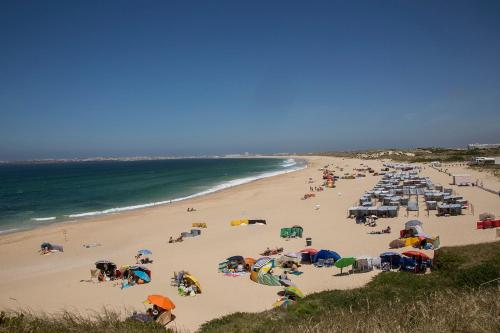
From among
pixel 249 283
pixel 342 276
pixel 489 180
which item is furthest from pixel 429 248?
pixel 489 180

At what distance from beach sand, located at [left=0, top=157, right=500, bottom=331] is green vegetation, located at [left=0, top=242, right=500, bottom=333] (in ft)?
8.87

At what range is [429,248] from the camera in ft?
54.4

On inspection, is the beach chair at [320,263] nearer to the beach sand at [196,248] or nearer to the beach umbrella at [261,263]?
the beach sand at [196,248]

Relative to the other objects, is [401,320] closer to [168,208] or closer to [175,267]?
[175,267]

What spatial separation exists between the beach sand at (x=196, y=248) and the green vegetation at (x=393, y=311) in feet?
8.87

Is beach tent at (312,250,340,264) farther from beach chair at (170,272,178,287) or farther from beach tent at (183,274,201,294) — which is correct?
beach chair at (170,272,178,287)

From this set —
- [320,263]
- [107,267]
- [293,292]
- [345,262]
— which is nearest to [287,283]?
[293,292]

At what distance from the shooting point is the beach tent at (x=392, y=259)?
14.3 meters

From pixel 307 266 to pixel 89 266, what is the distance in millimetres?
11370

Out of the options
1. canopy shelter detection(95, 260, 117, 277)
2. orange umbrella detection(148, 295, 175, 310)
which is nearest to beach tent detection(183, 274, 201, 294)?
orange umbrella detection(148, 295, 175, 310)

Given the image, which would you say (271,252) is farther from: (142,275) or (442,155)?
(442,155)

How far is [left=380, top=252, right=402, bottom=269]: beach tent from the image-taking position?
14.3 meters

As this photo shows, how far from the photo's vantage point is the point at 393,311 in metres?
5.00

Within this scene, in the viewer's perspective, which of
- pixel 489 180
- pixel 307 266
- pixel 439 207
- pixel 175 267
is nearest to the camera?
pixel 307 266
